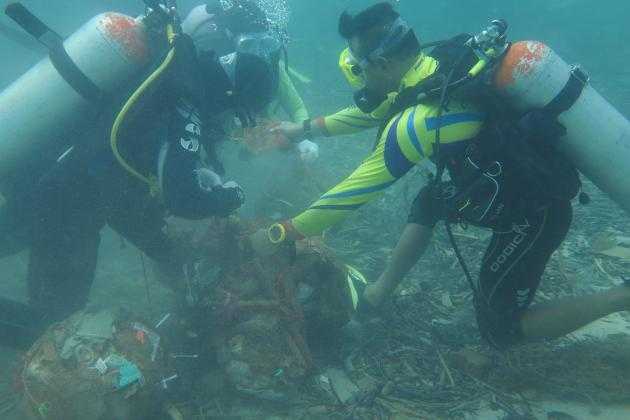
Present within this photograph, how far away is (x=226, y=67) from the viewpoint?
3.47 meters

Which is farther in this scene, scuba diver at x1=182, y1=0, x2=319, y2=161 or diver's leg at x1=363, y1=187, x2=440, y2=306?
scuba diver at x1=182, y1=0, x2=319, y2=161

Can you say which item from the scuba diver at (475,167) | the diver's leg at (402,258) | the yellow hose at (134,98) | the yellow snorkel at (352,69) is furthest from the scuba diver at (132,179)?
the diver's leg at (402,258)

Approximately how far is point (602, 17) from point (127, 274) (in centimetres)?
2963

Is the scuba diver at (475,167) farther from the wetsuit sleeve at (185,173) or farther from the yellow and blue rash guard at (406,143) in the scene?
the wetsuit sleeve at (185,173)

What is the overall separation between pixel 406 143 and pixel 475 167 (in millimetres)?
532

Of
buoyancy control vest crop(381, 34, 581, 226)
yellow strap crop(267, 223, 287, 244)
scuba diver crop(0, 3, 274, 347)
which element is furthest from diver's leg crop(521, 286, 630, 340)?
scuba diver crop(0, 3, 274, 347)

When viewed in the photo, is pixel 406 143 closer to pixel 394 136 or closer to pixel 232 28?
pixel 394 136

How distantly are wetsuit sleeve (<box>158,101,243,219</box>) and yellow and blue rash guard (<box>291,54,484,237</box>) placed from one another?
998mm

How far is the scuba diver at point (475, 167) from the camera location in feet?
9.25

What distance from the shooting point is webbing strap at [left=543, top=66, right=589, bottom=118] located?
9.20 feet

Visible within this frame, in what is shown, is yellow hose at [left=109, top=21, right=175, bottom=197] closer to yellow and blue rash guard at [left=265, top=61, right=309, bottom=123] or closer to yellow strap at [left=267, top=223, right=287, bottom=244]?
yellow strap at [left=267, top=223, right=287, bottom=244]

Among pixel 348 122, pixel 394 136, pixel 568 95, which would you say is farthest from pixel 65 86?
pixel 568 95

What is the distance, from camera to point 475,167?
2939mm

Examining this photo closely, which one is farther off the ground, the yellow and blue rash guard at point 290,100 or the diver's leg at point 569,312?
the yellow and blue rash guard at point 290,100
